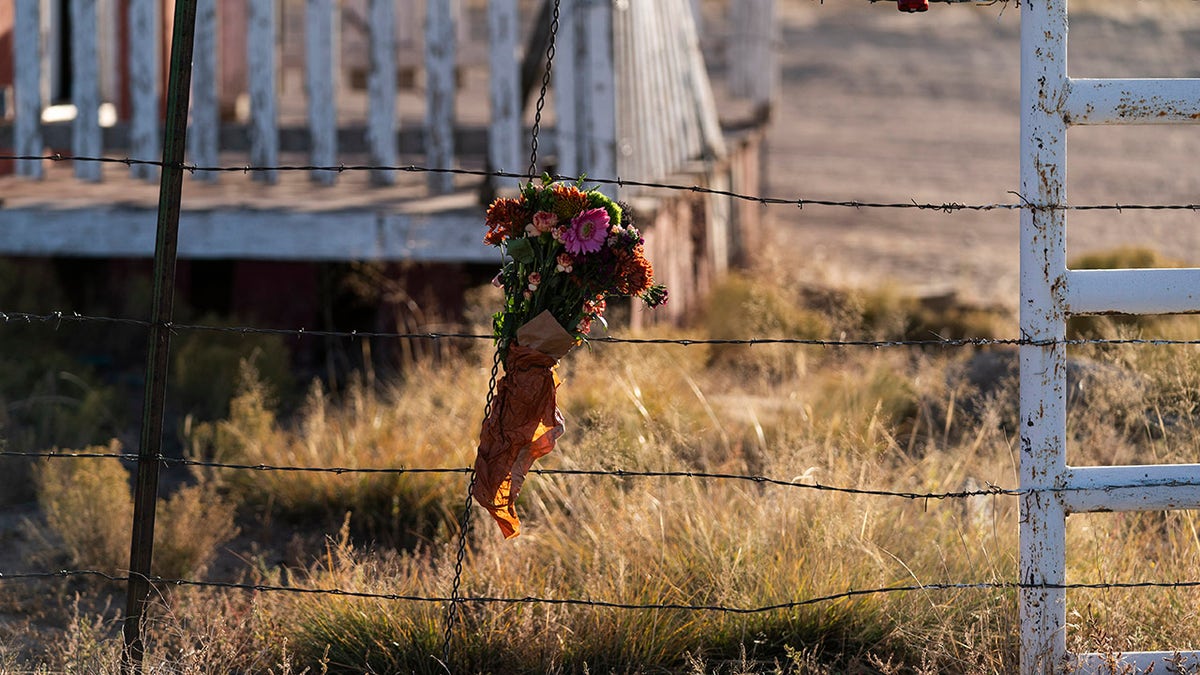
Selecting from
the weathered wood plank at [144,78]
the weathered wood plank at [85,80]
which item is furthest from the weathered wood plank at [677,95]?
the weathered wood plank at [85,80]

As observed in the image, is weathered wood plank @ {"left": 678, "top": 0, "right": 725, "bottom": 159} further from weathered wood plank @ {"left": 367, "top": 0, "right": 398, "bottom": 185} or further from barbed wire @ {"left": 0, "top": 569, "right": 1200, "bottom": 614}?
barbed wire @ {"left": 0, "top": 569, "right": 1200, "bottom": 614}

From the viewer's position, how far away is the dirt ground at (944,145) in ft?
36.8

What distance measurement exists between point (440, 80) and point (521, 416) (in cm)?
348

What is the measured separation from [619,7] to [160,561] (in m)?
3.35

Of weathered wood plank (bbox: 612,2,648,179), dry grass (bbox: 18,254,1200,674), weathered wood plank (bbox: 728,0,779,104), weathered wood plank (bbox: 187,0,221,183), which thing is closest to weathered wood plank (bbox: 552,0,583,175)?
weathered wood plank (bbox: 612,2,648,179)

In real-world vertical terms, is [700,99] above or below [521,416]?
above

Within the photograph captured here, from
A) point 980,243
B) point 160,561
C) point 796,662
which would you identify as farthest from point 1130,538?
point 980,243

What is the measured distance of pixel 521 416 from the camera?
309 cm

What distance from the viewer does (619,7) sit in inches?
253

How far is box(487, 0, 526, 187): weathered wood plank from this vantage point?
6125mm

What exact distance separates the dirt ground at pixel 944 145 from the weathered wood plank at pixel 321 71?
10.5 ft

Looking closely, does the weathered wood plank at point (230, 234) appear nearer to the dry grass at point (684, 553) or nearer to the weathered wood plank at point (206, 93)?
the weathered wood plank at point (206, 93)

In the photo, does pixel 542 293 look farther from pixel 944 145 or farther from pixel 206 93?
pixel 944 145

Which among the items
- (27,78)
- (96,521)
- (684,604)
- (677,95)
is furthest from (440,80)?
(684,604)
